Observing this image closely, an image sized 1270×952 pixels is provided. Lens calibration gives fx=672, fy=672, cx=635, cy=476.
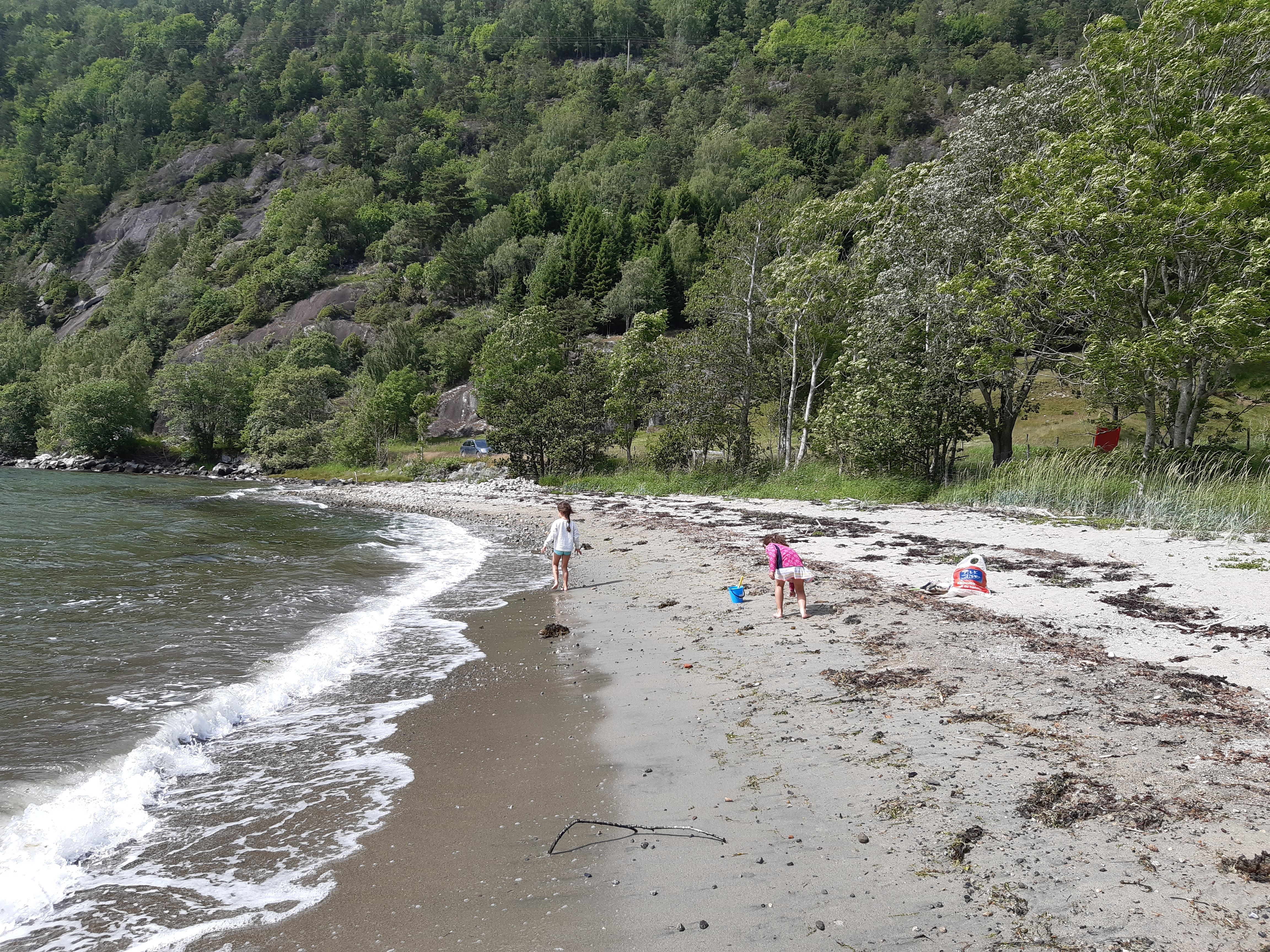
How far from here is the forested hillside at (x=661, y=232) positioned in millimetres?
18625

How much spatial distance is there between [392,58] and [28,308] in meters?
118

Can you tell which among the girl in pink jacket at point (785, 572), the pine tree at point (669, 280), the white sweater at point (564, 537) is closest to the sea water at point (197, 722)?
the white sweater at point (564, 537)

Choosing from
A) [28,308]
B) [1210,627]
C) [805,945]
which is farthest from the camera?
[28,308]

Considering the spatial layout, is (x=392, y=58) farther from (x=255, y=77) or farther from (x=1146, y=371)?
(x=1146, y=371)

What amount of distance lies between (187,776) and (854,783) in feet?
17.8

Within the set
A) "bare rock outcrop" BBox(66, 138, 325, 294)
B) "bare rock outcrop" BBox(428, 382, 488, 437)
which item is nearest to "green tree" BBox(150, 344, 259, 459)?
"bare rock outcrop" BBox(428, 382, 488, 437)

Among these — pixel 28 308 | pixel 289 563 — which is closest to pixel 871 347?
pixel 289 563

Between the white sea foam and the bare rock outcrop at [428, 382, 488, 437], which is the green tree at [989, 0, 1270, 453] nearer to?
the white sea foam

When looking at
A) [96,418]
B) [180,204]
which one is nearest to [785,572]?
[96,418]

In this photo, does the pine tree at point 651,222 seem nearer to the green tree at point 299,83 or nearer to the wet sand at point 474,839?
the wet sand at point 474,839

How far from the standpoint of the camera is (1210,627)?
728 centimetres

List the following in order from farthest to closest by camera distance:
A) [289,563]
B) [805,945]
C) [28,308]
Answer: [28,308] < [289,563] < [805,945]

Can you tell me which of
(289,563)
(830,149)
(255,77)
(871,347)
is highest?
(255,77)

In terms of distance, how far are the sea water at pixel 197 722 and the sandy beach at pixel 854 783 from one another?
48 cm
